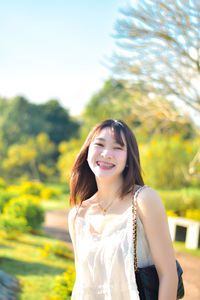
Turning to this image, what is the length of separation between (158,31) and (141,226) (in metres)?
4.84

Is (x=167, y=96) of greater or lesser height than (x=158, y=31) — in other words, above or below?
below

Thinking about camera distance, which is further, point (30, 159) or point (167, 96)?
point (30, 159)

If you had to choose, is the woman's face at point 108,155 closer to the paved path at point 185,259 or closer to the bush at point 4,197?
the paved path at point 185,259

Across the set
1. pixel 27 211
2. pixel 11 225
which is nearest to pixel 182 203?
pixel 27 211

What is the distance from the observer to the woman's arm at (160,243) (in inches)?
50.0

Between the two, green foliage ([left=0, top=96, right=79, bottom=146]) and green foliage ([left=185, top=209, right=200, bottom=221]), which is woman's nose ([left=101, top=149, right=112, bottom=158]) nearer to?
green foliage ([left=185, top=209, right=200, bottom=221])

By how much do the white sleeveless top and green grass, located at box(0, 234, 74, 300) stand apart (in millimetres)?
2530

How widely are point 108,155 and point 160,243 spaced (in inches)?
17.5

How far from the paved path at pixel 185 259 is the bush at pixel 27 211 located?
1.99 feet

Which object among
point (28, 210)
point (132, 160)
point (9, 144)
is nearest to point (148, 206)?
point (132, 160)

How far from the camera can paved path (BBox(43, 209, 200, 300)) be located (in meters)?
4.20

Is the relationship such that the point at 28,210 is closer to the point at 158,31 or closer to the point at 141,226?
the point at 158,31

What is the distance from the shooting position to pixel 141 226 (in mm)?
1323

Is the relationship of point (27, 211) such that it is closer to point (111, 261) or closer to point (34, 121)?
point (111, 261)
